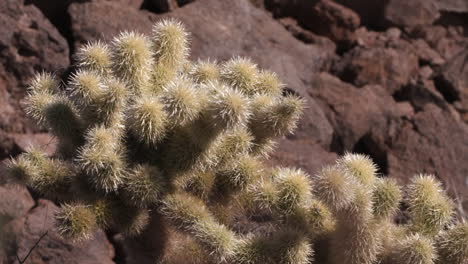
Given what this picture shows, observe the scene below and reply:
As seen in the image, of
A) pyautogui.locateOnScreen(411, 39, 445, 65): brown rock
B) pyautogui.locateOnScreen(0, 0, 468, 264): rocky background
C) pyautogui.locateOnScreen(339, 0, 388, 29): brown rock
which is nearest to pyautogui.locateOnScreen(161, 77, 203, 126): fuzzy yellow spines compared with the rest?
pyautogui.locateOnScreen(0, 0, 468, 264): rocky background

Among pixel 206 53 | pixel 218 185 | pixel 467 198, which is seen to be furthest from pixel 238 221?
pixel 467 198

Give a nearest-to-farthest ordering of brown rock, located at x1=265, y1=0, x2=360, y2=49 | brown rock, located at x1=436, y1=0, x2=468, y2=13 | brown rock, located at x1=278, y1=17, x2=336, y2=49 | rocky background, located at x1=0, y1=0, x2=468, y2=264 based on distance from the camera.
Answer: rocky background, located at x1=0, y1=0, x2=468, y2=264 < brown rock, located at x1=278, y1=17, x2=336, y2=49 < brown rock, located at x1=265, y1=0, x2=360, y2=49 < brown rock, located at x1=436, y1=0, x2=468, y2=13

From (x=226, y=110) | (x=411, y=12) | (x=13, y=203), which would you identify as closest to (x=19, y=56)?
(x=13, y=203)

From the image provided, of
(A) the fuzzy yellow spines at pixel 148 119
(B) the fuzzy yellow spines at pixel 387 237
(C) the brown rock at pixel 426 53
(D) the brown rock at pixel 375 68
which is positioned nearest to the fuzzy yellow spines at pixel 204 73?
(A) the fuzzy yellow spines at pixel 148 119

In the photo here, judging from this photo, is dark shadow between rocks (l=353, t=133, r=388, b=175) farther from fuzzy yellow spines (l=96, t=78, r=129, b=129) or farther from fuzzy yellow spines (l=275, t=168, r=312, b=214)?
fuzzy yellow spines (l=96, t=78, r=129, b=129)

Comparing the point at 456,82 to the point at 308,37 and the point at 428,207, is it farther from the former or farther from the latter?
the point at 428,207

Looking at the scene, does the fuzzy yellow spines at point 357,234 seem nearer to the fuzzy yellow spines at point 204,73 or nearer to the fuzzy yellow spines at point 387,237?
the fuzzy yellow spines at point 387,237
